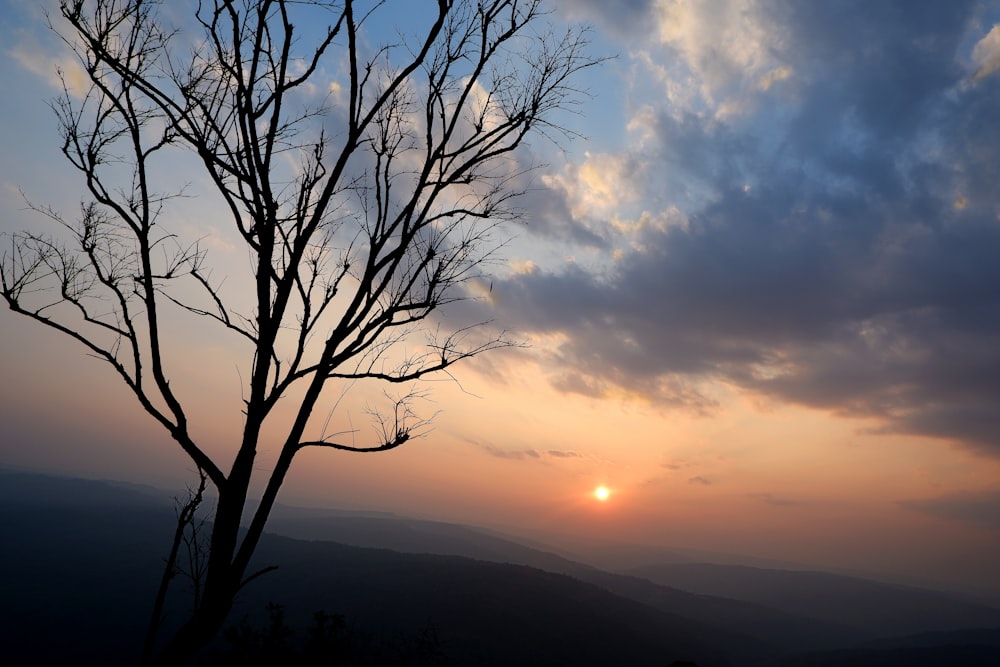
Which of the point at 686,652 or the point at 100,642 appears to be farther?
the point at 686,652

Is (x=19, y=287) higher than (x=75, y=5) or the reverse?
the reverse

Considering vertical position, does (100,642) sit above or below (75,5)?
below

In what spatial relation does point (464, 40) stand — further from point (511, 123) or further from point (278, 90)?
point (278, 90)

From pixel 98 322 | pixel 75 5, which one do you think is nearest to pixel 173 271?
pixel 98 322

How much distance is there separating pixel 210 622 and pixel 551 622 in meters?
157

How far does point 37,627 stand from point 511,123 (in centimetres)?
19104

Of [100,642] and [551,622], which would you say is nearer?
[100,642]

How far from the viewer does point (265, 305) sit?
4340mm

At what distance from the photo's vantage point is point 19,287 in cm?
468

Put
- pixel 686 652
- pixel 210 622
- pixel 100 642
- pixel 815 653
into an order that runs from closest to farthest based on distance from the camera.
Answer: pixel 210 622, pixel 100 642, pixel 686 652, pixel 815 653

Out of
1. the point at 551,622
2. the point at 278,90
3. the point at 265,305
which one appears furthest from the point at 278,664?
the point at 551,622

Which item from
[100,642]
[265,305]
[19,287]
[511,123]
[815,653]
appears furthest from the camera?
[815,653]

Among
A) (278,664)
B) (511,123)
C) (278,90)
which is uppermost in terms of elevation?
(511,123)

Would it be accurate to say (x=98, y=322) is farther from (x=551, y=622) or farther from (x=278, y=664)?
(x=551, y=622)
